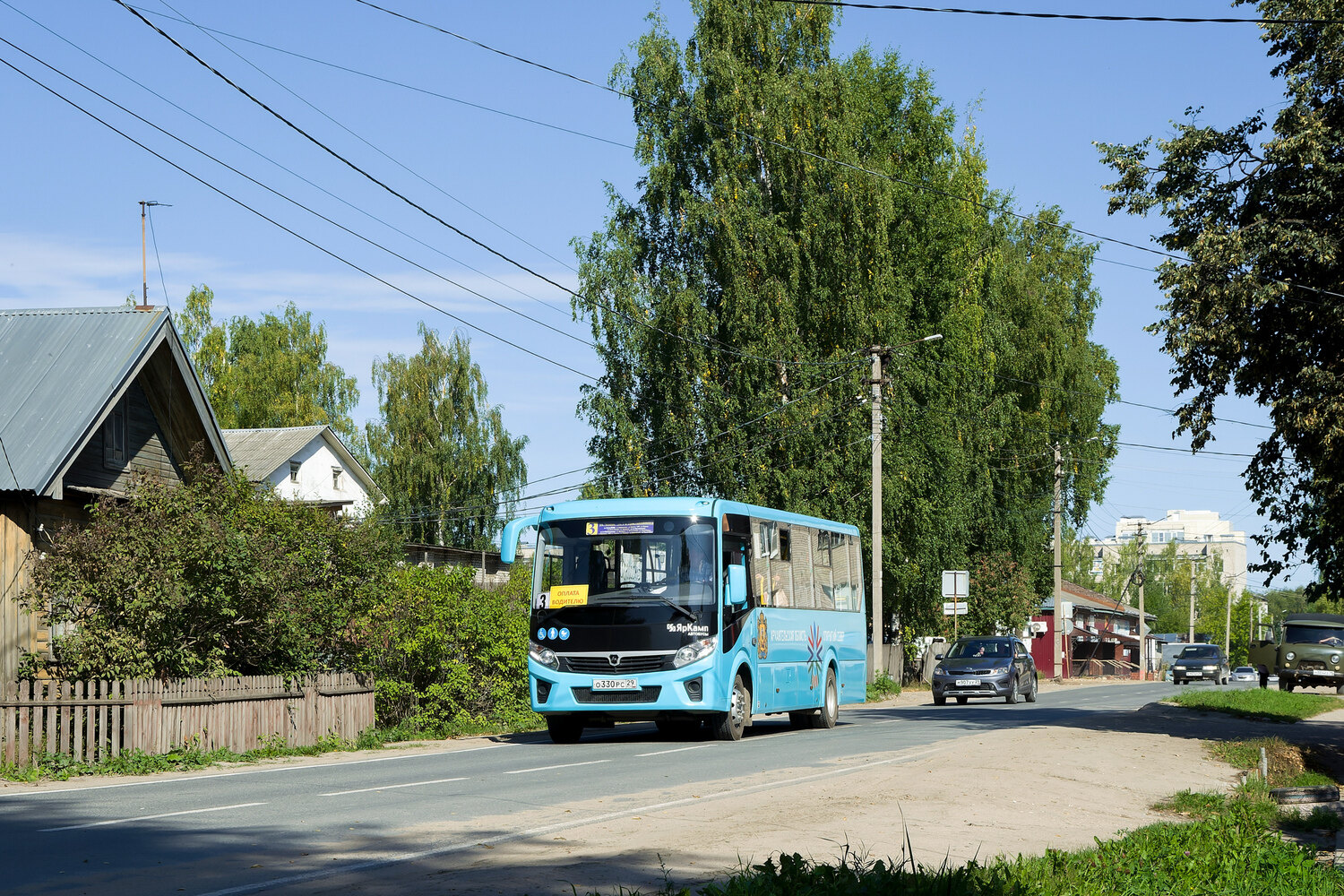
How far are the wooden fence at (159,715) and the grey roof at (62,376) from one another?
5.45 meters

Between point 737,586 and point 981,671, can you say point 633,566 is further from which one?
point 981,671

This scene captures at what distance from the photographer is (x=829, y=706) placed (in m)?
24.9

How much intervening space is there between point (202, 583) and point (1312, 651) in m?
37.6

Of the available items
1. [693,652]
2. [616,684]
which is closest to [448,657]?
[616,684]

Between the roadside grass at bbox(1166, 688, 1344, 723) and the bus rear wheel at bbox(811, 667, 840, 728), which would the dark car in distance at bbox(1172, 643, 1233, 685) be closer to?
the roadside grass at bbox(1166, 688, 1344, 723)

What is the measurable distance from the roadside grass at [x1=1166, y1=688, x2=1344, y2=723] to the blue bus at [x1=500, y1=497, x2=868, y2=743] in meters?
12.0

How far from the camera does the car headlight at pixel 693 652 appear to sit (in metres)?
19.5

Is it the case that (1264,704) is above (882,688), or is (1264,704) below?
above

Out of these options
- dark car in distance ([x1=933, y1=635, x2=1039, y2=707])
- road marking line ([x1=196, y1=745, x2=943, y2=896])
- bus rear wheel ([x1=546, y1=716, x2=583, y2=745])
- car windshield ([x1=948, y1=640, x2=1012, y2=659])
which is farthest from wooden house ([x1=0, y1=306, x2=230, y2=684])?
car windshield ([x1=948, y1=640, x2=1012, y2=659])

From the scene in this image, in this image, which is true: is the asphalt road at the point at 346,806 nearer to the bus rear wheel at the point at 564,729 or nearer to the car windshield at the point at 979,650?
the bus rear wheel at the point at 564,729

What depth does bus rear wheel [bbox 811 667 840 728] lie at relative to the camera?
2473 cm

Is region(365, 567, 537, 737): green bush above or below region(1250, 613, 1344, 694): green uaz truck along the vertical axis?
above

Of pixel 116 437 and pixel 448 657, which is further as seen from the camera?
pixel 116 437

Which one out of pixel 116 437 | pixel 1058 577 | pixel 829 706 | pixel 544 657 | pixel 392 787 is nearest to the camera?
pixel 392 787
